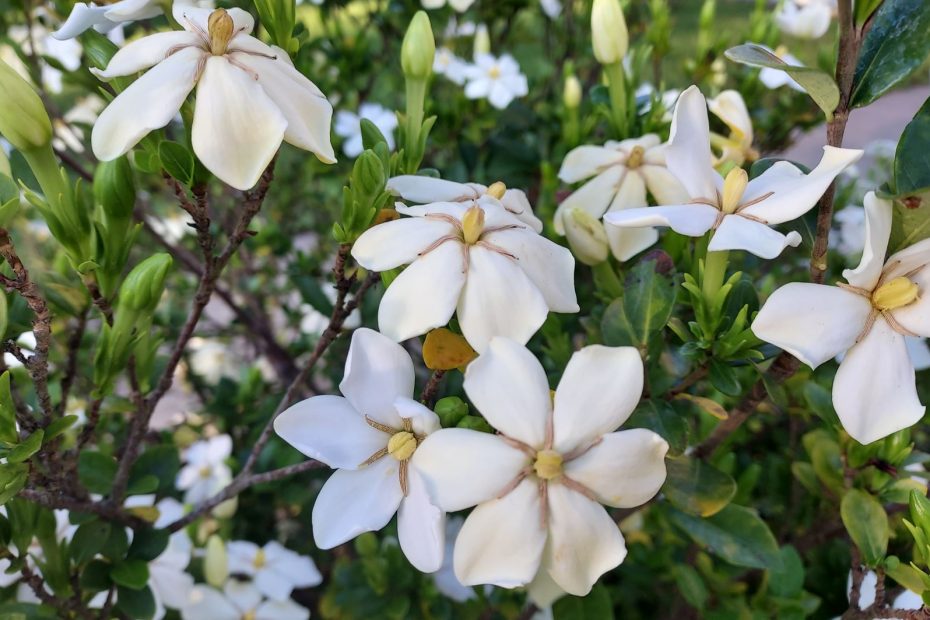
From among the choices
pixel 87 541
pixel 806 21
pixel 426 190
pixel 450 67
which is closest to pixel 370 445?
pixel 426 190

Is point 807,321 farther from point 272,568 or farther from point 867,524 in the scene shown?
point 272,568

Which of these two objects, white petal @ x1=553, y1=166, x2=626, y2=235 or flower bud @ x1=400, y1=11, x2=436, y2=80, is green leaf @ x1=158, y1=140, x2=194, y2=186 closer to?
flower bud @ x1=400, y1=11, x2=436, y2=80

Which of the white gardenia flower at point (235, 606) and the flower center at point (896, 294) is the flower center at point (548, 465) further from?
the white gardenia flower at point (235, 606)

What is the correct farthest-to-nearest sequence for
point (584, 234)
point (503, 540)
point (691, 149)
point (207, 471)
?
point (207, 471) < point (584, 234) < point (691, 149) < point (503, 540)

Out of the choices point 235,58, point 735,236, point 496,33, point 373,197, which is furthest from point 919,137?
point 496,33

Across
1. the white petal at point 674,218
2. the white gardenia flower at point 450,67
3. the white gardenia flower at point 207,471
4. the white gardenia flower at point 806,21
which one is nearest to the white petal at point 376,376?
the white petal at point 674,218

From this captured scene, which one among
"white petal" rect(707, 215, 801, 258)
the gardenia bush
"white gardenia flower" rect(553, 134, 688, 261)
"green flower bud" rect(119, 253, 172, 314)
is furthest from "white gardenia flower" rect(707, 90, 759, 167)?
"green flower bud" rect(119, 253, 172, 314)
